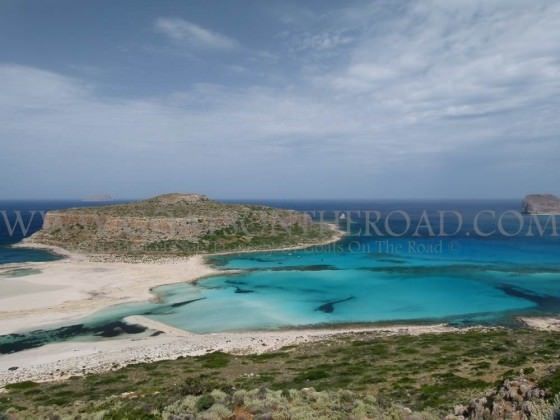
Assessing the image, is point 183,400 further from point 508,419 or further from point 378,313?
point 378,313

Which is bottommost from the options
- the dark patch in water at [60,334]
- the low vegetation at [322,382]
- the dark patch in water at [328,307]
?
the dark patch in water at [328,307]

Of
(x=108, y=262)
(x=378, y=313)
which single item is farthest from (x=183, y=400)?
(x=108, y=262)

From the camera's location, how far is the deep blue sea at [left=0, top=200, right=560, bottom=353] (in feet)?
143

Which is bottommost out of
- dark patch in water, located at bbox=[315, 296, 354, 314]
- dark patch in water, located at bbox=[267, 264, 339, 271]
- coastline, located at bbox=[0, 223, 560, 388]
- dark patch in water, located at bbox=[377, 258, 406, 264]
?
dark patch in water, located at bbox=[315, 296, 354, 314]

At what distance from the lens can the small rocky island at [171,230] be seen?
90312 millimetres

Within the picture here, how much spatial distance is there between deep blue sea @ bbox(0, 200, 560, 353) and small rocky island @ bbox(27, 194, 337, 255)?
929 centimetres

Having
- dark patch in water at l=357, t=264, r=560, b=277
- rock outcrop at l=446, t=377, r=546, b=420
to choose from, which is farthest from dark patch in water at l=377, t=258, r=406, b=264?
rock outcrop at l=446, t=377, r=546, b=420

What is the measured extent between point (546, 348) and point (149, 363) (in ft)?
92.4

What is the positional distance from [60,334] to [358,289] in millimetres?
38237

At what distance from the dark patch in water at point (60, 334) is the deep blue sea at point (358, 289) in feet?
0.86

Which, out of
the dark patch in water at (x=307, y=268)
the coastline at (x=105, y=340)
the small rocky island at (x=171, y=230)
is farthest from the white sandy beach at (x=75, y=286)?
the dark patch in water at (x=307, y=268)

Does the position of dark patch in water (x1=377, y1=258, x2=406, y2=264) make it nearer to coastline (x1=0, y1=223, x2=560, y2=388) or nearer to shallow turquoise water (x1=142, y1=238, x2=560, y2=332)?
shallow turquoise water (x1=142, y1=238, x2=560, y2=332)

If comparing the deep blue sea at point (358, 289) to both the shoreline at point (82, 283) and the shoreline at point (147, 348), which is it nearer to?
the shoreline at point (147, 348)

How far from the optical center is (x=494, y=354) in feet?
87.6
